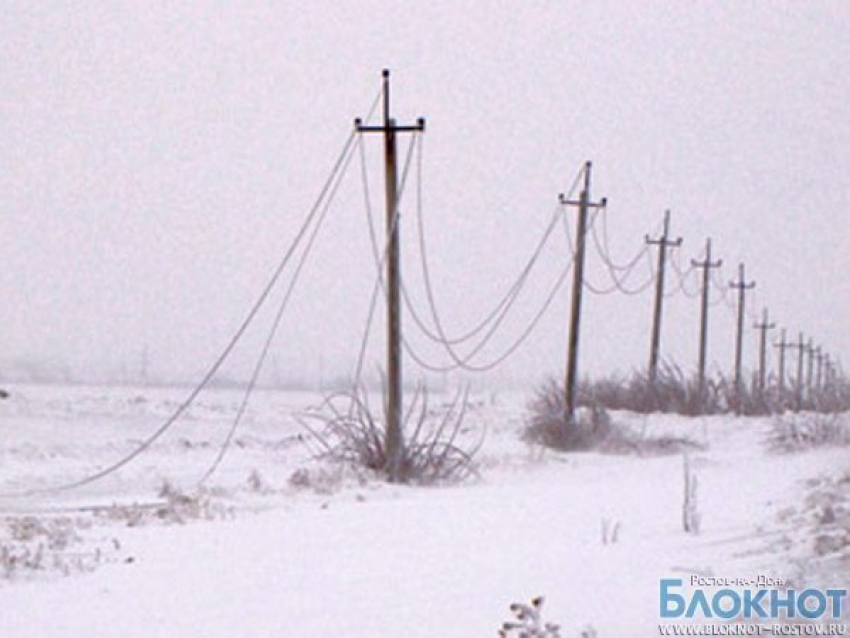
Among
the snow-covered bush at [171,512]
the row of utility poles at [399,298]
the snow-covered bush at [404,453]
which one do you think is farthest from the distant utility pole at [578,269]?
the snow-covered bush at [171,512]

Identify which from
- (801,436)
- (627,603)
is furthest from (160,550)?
(801,436)

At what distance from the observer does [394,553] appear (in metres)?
8.52

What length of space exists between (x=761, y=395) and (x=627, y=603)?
3564 centimetres

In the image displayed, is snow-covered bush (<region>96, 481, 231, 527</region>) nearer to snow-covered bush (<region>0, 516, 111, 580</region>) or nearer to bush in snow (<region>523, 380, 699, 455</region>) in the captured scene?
snow-covered bush (<region>0, 516, 111, 580</region>)

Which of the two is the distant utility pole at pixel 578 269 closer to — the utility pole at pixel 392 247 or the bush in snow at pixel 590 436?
the bush in snow at pixel 590 436

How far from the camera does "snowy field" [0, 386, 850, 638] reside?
6301mm

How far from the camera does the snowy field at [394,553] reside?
6.30 metres

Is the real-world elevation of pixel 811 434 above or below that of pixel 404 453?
above

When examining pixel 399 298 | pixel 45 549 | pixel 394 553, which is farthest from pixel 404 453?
pixel 394 553

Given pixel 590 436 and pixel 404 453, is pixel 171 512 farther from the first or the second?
pixel 590 436

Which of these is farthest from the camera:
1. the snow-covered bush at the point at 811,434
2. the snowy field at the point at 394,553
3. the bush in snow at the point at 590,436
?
the bush in snow at the point at 590,436

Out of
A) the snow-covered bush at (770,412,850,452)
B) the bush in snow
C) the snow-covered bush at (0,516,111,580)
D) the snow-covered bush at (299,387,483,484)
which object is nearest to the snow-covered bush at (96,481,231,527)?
the snow-covered bush at (0,516,111,580)

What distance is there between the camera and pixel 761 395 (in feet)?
133

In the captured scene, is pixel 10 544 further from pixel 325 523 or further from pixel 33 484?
pixel 33 484
